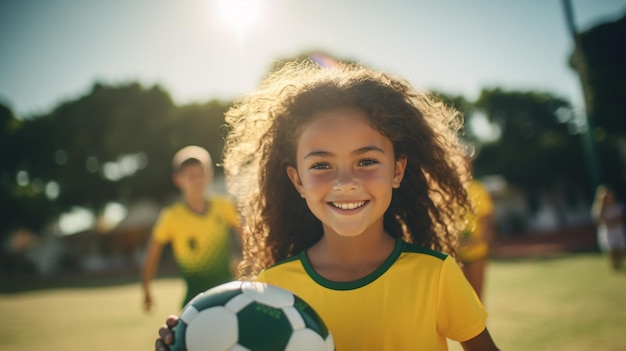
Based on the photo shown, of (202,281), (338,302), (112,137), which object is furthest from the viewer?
(112,137)

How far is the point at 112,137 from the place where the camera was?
3328 cm

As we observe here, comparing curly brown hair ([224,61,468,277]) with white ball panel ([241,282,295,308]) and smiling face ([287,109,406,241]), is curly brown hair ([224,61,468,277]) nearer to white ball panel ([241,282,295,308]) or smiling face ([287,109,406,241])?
smiling face ([287,109,406,241])

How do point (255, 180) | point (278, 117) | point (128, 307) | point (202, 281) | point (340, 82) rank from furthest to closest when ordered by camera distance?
point (128, 307) → point (202, 281) → point (255, 180) → point (278, 117) → point (340, 82)

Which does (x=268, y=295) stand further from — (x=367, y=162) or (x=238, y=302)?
(x=367, y=162)

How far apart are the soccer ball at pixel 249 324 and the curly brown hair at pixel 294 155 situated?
0.85m

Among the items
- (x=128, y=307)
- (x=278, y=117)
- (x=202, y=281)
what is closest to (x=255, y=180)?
(x=278, y=117)

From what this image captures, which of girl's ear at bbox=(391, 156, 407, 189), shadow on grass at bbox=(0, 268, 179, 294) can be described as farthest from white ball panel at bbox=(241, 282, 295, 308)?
shadow on grass at bbox=(0, 268, 179, 294)

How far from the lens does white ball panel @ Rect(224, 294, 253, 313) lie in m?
1.47

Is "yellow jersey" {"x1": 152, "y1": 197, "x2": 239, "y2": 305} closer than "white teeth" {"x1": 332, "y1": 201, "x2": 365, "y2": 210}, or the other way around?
"white teeth" {"x1": 332, "y1": 201, "x2": 365, "y2": 210}

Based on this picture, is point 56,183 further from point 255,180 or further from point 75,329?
point 255,180

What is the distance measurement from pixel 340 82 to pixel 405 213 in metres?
0.82

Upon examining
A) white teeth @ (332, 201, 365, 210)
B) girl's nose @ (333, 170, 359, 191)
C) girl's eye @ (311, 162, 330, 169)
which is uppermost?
girl's eye @ (311, 162, 330, 169)

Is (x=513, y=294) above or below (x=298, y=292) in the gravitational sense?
below

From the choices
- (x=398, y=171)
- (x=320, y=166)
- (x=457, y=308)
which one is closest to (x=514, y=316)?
(x=398, y=171)
